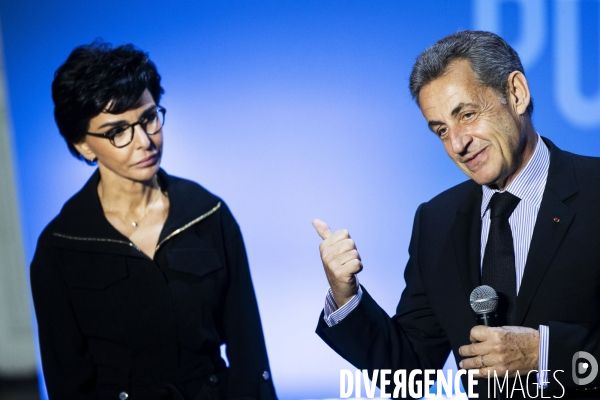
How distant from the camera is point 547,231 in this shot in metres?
2.21

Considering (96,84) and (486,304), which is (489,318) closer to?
(486,304)

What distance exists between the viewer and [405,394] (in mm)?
2434

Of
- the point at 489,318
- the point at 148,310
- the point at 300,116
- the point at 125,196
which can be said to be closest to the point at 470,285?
the point at 489,318

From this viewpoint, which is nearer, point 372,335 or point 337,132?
point 372,335

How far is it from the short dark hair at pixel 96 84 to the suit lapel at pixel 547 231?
1494 millimetres

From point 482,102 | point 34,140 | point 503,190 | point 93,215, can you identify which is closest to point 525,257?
point 503,190

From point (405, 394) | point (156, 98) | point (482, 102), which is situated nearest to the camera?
point (482, 102)

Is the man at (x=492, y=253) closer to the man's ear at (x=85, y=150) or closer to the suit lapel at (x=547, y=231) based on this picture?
the suit lapel at (x=547, y=231)

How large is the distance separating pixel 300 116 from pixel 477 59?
753mm

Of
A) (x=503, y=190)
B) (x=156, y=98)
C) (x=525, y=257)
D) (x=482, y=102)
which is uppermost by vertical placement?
(x=156, y=98)

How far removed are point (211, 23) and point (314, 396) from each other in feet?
5.13

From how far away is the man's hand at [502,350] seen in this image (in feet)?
6.78

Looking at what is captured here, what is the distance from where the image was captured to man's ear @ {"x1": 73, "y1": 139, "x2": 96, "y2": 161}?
2564mm

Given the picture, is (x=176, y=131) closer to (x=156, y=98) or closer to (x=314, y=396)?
(x=156, y=98)
